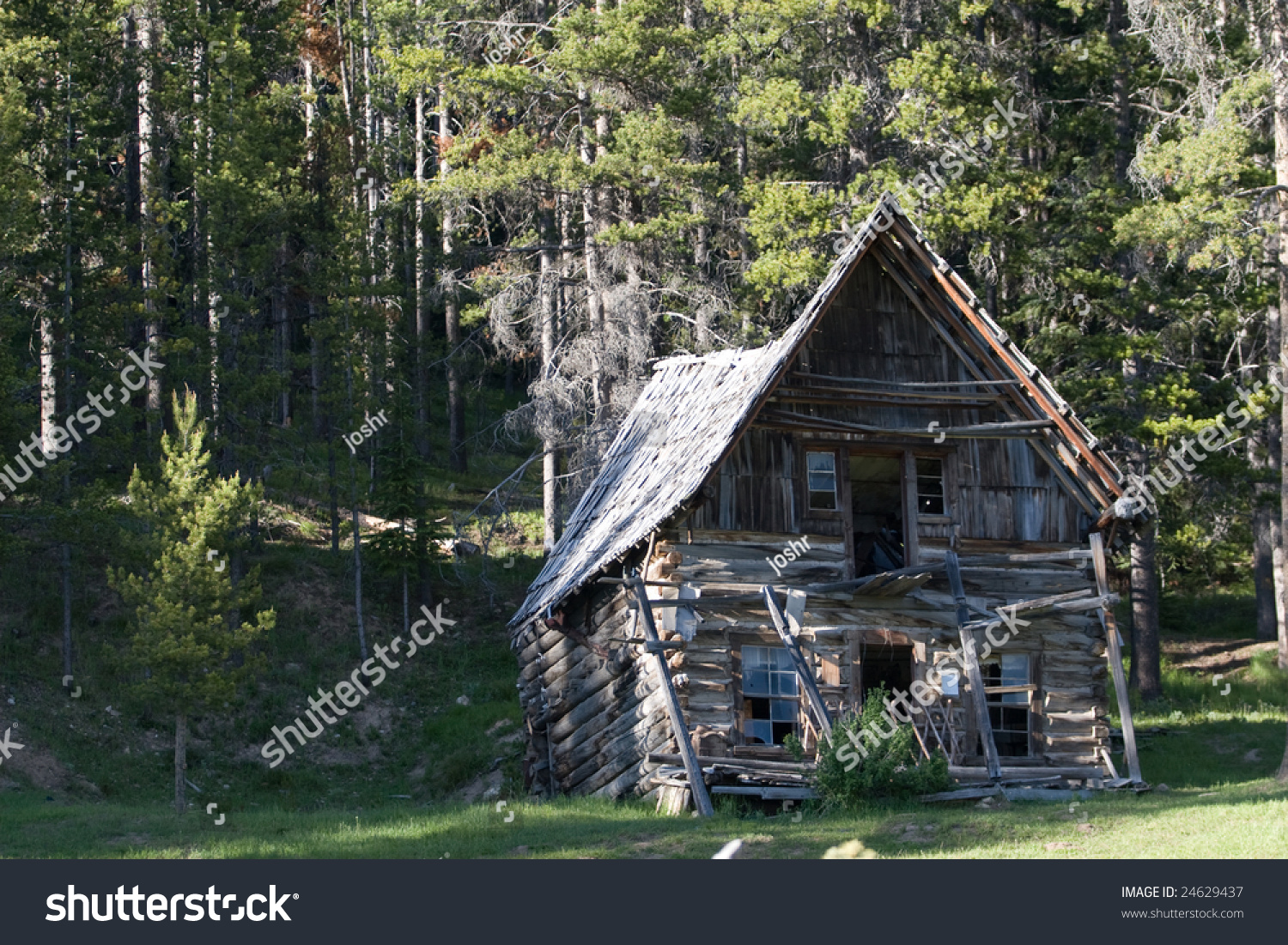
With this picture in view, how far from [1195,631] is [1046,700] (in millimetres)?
17511

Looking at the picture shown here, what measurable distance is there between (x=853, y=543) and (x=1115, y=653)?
13.3ft

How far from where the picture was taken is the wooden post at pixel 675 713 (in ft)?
61.0

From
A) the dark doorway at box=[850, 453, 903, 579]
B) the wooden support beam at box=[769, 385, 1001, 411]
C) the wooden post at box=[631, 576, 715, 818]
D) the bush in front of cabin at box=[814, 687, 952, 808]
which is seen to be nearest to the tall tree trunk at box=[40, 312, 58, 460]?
the wooden post at box=[631, 576, 715, 818]

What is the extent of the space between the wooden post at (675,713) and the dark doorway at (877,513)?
4581 millimetres

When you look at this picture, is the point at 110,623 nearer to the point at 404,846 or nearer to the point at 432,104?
the point at 404,846

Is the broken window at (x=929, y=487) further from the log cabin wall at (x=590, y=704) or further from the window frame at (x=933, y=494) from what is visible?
the log cabin wall at (x=590, y=704)

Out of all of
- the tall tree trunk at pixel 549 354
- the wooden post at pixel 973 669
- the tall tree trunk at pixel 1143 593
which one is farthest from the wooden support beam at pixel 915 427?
the tall tree trunk at pixel 549 354

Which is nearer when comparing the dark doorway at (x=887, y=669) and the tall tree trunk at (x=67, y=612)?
the dark doorway at (x=887, y=669)

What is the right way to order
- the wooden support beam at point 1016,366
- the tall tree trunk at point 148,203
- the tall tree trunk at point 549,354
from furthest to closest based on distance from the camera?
the tall tree trunk at point 148,203 < the tall tree trunk at point 549,354 < the wooden support beam at point 1016,366

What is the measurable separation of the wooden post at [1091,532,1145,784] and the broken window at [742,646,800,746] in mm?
4433

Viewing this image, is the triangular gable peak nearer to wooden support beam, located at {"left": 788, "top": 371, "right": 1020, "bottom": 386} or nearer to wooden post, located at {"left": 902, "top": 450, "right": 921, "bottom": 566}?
wooden support beam, located at {"left": 788, "top": 371, "right": 1020, "bottom": 386}

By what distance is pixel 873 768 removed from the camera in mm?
18203

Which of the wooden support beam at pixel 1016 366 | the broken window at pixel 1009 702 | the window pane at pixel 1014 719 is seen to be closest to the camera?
the wooden support beam at pixel 1016 366

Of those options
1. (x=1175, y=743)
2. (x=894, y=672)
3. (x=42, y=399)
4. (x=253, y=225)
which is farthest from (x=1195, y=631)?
(x=42, y=399)
